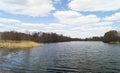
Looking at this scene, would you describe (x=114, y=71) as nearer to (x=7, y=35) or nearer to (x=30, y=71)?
(x=30, y=71)

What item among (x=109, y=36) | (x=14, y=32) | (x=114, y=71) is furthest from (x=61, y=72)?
(x=109, y=36)

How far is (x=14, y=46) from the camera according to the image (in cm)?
6538

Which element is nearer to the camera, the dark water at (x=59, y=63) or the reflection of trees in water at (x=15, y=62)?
the dark water at (x=59, y=63)

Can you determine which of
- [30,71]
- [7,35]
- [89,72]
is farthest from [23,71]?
[7,35]

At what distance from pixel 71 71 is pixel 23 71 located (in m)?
5.61

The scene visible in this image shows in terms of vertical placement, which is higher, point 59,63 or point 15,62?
point 15,62

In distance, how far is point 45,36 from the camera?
200 metres

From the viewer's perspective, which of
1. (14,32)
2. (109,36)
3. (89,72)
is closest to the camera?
(89,72)

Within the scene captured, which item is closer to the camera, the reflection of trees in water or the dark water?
the dark water

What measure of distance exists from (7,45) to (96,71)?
4590cm

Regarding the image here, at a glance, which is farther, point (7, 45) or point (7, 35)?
point (7, 35)

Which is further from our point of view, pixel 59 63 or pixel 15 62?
pixel 15 62

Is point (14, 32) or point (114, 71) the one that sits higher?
point (14, 32)

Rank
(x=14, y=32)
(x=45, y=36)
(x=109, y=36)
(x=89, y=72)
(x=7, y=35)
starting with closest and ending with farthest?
(x=89, y=72)
(x=7, y=35)
(x=14, y=32)
(x=109, y=36)
(x=45, y=36)
